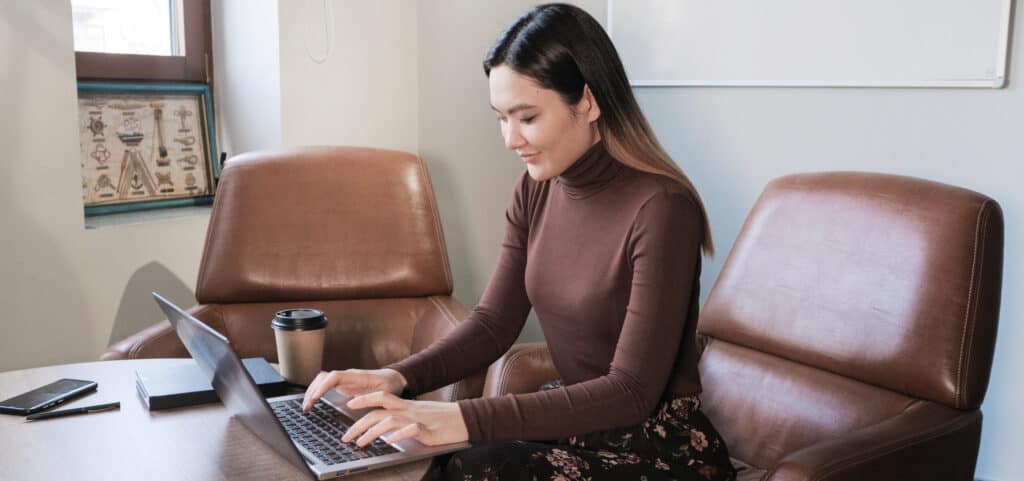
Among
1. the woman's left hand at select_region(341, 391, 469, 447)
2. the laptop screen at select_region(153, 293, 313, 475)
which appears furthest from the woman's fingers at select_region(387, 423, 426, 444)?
the laptop screen at select_region(153, 293, 313, 475)

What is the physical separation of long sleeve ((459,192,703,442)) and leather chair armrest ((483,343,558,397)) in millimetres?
450

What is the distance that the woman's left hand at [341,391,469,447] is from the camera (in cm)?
120

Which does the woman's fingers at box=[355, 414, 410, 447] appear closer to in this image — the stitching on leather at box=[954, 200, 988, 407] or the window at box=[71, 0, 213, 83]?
the stitching on leather at box=[954, 200, 988, 407]

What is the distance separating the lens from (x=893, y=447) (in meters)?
1.38

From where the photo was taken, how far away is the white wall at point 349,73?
2824 mm

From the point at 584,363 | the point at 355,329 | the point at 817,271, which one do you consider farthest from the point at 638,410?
the point at 355,329

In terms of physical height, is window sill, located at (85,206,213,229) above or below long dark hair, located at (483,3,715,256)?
below

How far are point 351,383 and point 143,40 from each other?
1.87 m

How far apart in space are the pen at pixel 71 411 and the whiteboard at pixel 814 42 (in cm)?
152

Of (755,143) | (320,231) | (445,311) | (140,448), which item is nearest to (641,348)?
(140,448)

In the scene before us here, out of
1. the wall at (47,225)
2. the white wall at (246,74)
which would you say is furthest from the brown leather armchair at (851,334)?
the white wall at (246,74)

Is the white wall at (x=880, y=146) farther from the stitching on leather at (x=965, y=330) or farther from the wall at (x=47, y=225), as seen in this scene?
the wall at (x=47, y=225)

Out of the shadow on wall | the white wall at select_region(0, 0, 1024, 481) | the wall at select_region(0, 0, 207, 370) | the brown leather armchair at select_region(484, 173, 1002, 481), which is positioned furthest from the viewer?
the shadow on wall

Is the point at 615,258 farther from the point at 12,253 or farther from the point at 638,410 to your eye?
the point at 12,253
